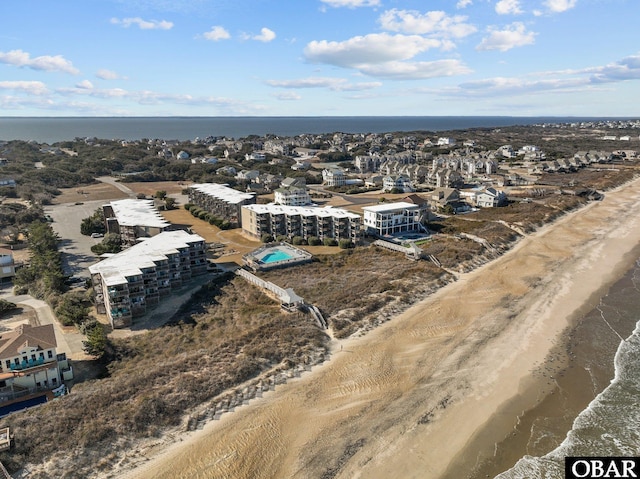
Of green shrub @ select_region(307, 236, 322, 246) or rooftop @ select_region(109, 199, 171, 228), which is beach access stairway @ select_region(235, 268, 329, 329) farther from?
rooftop @ select_region(109, 199, 171, 228)

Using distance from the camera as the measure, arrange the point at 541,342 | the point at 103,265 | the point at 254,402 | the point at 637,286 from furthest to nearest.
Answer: the point at 637,286, the point at 103,265, the point at 541,342, the point at 254,402

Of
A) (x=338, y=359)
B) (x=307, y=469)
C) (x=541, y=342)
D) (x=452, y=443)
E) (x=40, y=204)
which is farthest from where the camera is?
(x=40, y=204)

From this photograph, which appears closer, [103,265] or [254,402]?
[254,402]

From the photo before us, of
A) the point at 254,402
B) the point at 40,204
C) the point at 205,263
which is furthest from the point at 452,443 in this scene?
the point at 40,204

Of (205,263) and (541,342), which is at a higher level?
(205,263)

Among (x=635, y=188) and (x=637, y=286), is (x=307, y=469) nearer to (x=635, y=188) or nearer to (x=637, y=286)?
(x=637, y=286)

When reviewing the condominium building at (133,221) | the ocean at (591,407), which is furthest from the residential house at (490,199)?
the condominium building at (133,221)
